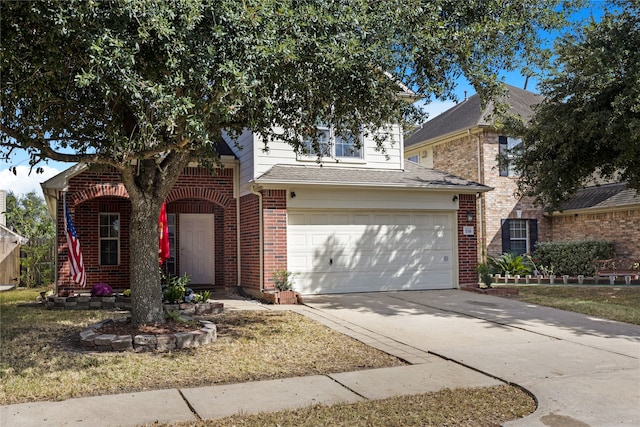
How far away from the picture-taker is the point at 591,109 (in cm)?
1317

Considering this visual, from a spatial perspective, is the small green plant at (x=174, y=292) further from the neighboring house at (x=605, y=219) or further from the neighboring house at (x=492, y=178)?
the neighboring house at (x=605, y=219)

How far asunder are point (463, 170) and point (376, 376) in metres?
16.6

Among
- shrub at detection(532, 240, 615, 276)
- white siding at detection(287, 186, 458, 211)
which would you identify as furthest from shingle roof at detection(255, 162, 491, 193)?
shrub at detection(532, 240, 615, 276)

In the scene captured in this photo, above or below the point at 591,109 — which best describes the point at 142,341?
below

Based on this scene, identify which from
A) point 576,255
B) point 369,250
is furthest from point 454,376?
point 576,255

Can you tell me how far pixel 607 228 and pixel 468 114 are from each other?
21.8ft

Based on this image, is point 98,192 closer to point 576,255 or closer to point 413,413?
point 413,413

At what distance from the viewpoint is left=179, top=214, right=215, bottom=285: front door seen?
52.4 ft

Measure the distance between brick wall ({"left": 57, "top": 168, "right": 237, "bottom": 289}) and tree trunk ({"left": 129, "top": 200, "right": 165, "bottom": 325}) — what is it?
5648mm

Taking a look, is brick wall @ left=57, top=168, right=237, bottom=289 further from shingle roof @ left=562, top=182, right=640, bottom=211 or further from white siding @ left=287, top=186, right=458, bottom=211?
shingle roof @ left=562, top=182, right=640, bottom=211

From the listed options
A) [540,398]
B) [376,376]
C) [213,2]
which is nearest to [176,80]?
[213,2]

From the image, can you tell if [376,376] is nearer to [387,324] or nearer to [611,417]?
[611,417]

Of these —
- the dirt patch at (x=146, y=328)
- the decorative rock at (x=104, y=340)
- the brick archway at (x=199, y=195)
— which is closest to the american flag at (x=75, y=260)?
the brick archway at (x=199, y=195)

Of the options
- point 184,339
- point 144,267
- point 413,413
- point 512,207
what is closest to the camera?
point 413,413
